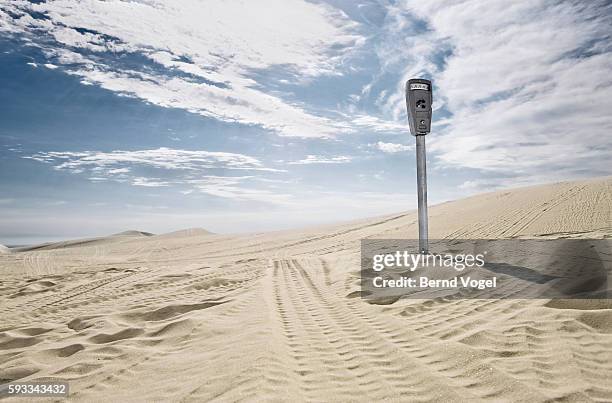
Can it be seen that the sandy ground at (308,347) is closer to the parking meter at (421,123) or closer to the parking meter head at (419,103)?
the parking meter at (421,123)

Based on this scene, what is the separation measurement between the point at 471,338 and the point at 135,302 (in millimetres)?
5688

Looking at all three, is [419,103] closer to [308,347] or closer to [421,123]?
[421,123]

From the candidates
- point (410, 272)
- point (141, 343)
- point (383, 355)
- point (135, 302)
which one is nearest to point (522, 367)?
point (383, 355)

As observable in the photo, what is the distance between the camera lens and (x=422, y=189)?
8938 mm

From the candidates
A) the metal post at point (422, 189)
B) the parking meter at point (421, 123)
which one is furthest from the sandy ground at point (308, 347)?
the parking meter at point (421, 123)

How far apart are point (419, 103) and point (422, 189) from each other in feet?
6.67

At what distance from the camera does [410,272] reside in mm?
7477

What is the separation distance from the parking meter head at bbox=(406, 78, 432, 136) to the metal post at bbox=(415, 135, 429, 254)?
275 millimetres

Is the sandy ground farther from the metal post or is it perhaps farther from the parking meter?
the parking meter

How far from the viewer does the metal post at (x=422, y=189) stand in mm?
8867

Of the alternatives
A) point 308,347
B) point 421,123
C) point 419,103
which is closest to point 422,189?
point 421,123

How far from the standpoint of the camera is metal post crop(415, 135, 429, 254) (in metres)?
8.87

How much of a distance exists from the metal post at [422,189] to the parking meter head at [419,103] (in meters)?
0.27

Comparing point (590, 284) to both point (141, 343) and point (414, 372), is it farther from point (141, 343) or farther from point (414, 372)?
point (141, 343)
